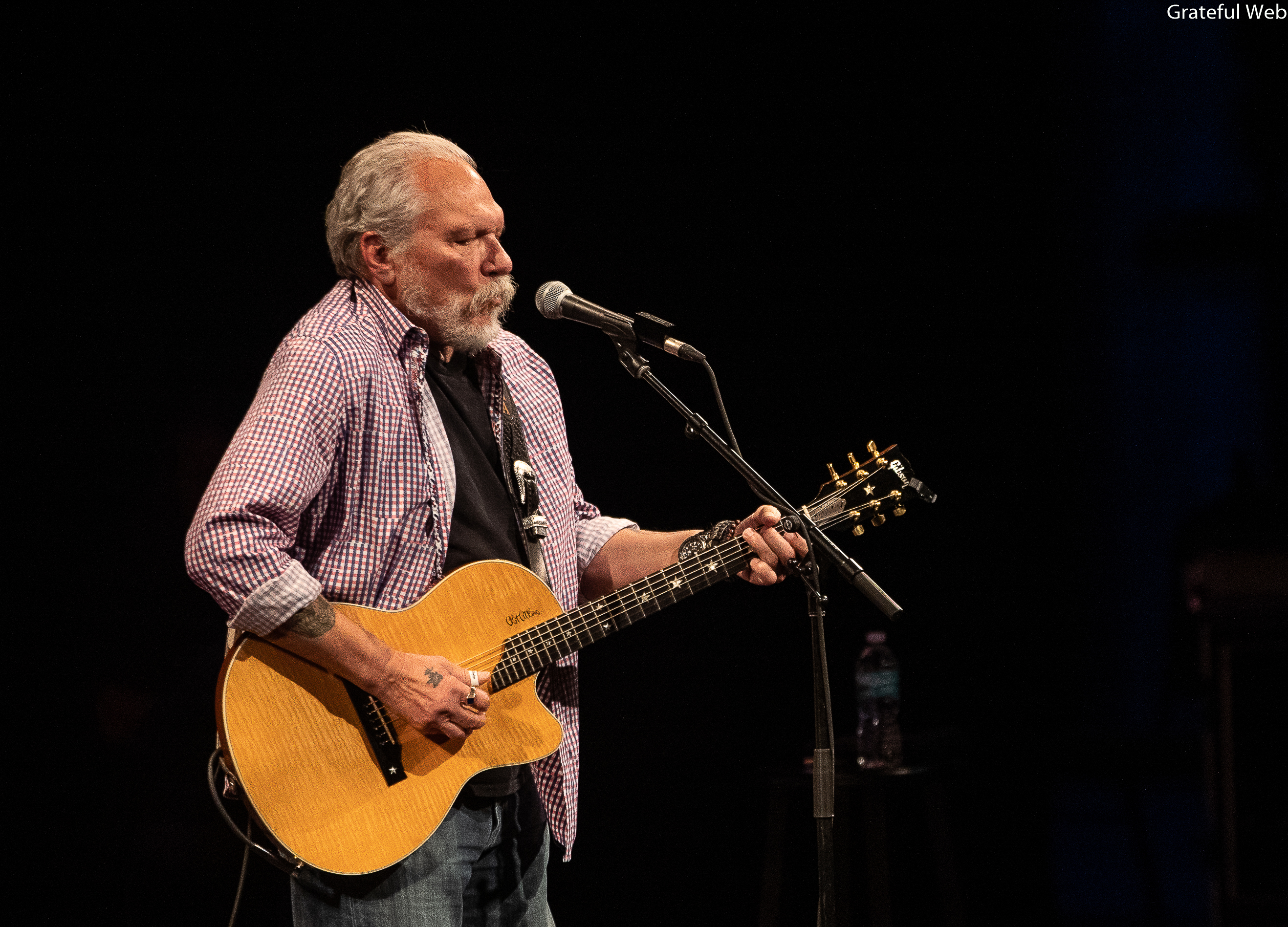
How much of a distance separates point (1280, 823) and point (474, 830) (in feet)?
7.79

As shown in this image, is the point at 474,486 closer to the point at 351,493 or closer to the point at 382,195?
the point at 351,493

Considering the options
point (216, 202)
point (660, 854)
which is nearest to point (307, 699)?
point (216, 202)

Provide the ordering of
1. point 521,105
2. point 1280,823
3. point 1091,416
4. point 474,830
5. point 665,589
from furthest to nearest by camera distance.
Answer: point 1091,416
point 521,105
point 1280,823
point 665,589
point 474,830

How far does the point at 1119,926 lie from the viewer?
14.2 ft

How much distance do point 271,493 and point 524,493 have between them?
0.53 m

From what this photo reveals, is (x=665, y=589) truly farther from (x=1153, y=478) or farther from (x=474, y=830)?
(x=1153, y=478)

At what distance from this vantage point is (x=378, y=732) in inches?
77.8

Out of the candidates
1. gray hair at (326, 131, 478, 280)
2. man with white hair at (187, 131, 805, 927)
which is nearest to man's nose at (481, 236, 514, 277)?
man with white hair at (187, 131, 805, 927)

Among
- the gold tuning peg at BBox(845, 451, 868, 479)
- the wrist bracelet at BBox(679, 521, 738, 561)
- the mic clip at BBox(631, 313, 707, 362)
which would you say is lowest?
the wrist bracelet at BBox(679, 521, 738, 561)

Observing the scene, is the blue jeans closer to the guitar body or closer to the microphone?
the guitar body

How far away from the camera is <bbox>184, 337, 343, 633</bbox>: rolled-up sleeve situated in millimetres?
1844

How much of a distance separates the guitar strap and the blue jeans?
411 millimetres

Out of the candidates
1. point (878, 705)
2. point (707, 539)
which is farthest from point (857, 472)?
point (878, 705)

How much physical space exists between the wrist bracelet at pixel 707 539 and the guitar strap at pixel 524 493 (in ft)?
0.92
